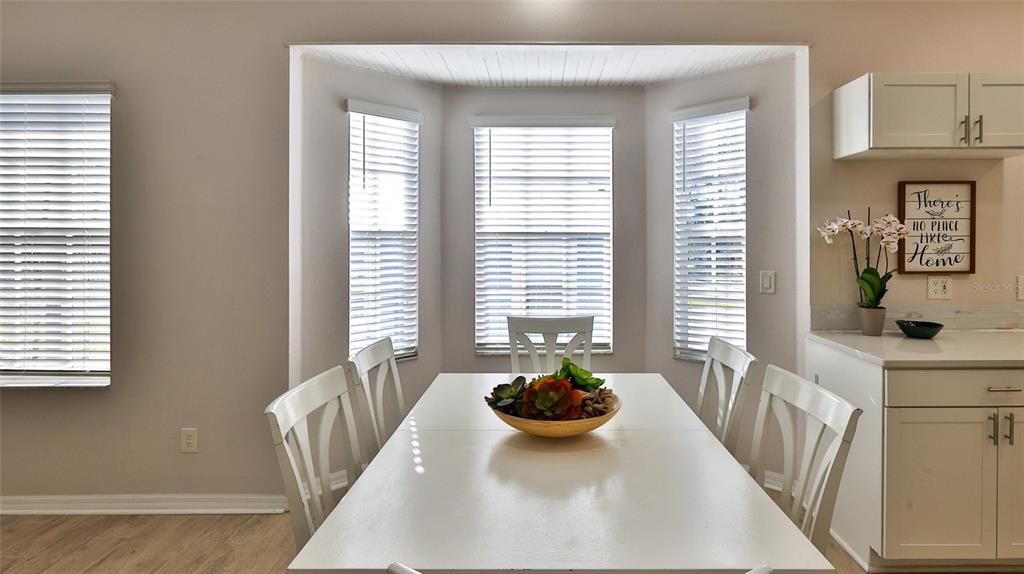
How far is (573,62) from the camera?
10.8 ft

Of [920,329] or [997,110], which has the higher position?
[997,110]

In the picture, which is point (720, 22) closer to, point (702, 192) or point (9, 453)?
point (702, 192)

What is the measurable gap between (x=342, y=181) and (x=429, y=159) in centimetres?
65

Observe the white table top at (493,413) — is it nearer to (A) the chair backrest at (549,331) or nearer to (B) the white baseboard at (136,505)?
(A) the chair backrest at (549,331)

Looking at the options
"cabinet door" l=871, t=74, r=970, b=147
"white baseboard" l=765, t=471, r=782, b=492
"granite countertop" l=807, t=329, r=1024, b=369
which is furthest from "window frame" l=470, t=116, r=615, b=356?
"cabinet door" l=871, t=74, r=970, b=147

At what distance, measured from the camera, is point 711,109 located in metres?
3.51

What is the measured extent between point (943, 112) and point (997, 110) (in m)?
0.23

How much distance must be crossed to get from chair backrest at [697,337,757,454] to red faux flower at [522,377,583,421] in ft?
2.35

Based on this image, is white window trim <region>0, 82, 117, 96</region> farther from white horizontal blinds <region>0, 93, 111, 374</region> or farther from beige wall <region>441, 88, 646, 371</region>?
beige wall <region>441, 88, 646, 371</region>

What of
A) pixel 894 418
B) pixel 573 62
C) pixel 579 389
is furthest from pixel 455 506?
pixel 573 62

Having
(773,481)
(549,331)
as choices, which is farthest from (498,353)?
(773,481)

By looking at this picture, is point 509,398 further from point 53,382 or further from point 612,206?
point 53,382

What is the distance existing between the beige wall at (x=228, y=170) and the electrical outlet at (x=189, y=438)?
37 millimetres

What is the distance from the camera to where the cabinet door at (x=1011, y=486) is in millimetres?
2361
